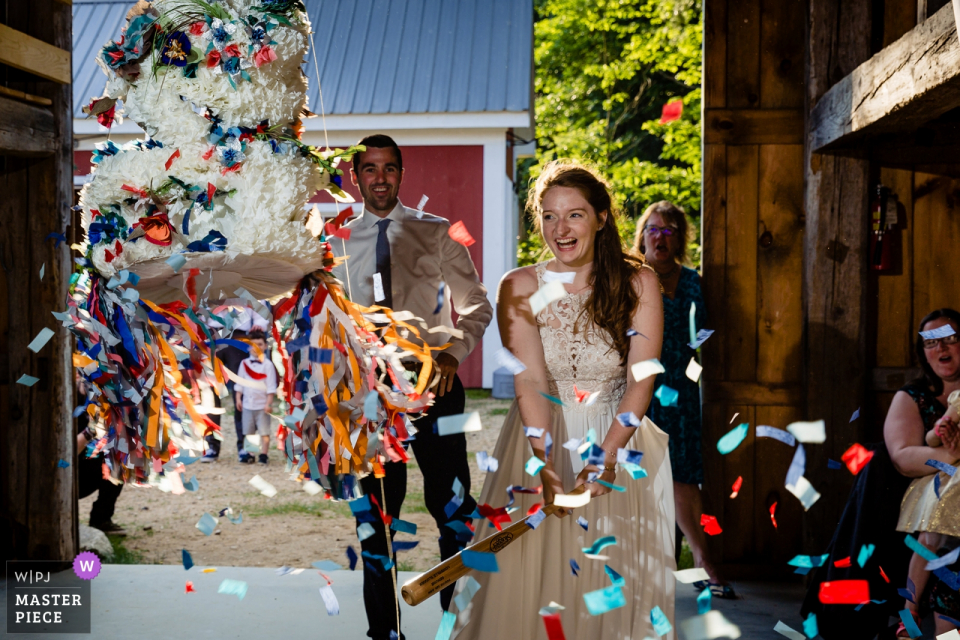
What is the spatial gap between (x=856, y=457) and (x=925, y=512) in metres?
0.50

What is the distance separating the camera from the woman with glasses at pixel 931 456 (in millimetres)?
2555

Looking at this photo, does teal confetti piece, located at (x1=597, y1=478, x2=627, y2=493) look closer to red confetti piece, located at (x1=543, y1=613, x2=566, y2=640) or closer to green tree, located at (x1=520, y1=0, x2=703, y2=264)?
red confetti piece, located at (x1=543, y1=613, x2=566, y2=640)

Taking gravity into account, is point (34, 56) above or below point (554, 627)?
above

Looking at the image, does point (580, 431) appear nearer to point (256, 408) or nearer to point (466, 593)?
point (466, 593)

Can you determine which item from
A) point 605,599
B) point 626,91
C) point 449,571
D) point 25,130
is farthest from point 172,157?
point 626,91

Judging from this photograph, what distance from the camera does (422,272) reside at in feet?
9.52

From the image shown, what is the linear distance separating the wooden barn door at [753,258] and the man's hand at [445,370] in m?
1.23

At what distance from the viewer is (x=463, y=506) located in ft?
9.41

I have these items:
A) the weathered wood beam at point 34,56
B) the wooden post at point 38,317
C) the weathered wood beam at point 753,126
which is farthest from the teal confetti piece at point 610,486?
the weathered wood beam at point 34,56

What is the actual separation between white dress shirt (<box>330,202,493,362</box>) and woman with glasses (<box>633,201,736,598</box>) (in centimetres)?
87

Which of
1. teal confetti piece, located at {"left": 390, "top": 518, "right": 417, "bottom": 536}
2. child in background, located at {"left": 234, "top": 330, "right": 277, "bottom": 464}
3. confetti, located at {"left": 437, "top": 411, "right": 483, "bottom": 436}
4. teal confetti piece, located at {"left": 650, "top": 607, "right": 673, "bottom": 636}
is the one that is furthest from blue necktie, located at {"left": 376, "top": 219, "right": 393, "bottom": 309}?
child in background, located at {"left": 234, "top": 330, "right": 277, "bottom": 464}

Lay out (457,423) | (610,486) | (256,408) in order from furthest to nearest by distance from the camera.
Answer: (256,408) → (457,423) → (610,486)

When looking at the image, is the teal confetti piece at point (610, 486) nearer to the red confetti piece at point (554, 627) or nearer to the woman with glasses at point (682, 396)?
the red confetti piece at point (554, 627)

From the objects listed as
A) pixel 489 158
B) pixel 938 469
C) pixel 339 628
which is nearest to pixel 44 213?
pixel 339 628
